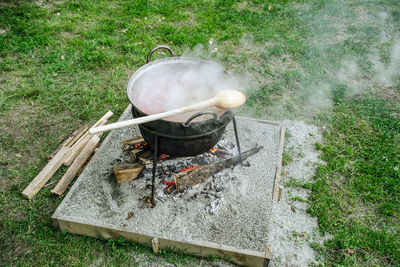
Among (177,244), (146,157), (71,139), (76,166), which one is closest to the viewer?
(177,244)

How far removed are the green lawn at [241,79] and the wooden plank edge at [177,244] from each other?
3.6 inches

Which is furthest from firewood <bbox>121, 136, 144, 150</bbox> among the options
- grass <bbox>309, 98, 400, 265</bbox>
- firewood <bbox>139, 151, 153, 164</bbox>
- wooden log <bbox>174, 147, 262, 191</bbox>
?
grass <bbox>309, 98, 400, 265</bbox>

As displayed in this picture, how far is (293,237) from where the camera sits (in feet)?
10.2

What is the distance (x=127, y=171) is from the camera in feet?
10.6

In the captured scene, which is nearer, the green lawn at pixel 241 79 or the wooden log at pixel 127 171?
the green lawn at pixel 241 79

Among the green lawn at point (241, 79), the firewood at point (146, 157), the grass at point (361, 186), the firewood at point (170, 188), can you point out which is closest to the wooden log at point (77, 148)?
the green lawn at point (241, 79)

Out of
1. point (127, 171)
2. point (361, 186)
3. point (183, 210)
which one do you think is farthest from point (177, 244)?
point (361, 186)

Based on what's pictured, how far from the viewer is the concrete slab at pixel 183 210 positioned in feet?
9.25

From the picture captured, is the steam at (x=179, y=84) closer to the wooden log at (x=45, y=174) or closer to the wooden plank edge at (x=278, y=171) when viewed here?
the wooden plank edge at (x=278, y=171)

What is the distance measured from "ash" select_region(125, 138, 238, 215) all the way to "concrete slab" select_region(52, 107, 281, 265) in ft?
0.04

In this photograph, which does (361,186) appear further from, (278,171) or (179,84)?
(179,84)

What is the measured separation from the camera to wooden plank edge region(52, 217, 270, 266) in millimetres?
2707

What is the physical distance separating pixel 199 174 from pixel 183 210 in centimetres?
42

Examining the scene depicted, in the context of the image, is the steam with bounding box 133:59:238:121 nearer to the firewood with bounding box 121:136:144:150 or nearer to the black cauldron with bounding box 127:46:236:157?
the black cauldron with bounding box 127:46:236:157
